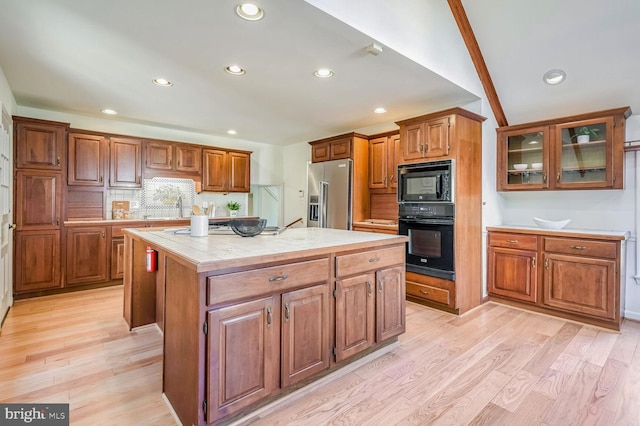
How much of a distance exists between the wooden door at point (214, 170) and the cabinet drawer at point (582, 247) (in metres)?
4.75

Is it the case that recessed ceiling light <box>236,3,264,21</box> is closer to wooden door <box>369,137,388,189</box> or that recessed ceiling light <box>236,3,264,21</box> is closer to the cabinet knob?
the cabinet knob

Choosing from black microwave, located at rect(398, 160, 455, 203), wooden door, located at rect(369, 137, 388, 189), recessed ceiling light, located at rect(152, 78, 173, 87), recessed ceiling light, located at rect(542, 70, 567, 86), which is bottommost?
black microwave, located at rect(398, 160, 455, 203)

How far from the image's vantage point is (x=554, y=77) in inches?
124

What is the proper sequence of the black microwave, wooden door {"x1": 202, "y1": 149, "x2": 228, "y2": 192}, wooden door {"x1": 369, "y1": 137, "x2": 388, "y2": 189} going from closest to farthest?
the black microwave, wooden door {"x1": 369, "y1": 137, "x2": 388, "y2": 189}, wooden door {"x1": 202, "y1": 149, "x2": 228, "y2": 192}

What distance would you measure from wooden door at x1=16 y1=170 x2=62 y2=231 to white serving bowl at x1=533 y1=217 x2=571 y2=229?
225 inches

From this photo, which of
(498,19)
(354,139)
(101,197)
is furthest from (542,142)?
(101,197)

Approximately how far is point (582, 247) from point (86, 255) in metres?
5.66

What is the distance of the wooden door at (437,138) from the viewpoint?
324 cm

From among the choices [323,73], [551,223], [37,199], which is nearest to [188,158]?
[37,199]

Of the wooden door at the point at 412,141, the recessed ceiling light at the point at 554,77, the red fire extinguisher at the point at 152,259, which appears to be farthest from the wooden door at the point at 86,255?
the recessed ceiling light at the point at 554,77

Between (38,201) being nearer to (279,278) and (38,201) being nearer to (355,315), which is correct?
(279,278)

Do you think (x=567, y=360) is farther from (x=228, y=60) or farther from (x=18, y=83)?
(x=18, y=83)

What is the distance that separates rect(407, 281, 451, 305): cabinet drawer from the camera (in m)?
3.31

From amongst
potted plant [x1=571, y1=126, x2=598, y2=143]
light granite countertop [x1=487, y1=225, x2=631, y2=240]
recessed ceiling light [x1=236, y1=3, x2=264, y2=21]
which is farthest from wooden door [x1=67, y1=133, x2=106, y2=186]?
potted plant [x1=571, y1=126, x2=598, y2=143]
